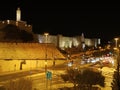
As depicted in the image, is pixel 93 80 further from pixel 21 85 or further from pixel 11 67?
pixel 11 67

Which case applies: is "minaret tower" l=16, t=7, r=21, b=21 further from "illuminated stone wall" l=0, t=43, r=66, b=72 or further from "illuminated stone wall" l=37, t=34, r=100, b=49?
"illuminated stone wall" l=0, t=43, r=66, b=72

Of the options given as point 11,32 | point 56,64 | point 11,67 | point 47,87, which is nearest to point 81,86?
point 47,87

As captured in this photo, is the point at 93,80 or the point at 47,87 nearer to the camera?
the point at 93,80

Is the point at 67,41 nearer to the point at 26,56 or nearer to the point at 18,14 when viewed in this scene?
the point at 18,14

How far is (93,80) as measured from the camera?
31.6m

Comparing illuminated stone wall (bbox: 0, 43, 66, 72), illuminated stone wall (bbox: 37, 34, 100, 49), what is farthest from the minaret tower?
illuminated stone wall (bbox: 0, 43, 66, 72)

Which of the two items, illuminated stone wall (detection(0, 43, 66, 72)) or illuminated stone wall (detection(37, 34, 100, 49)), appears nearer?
illuminated stone wall (detection(0, 43, 66, 72))

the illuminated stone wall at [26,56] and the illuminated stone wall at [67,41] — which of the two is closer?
the illuminated stone wall at [26,56]

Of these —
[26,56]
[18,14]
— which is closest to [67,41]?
[18,14]

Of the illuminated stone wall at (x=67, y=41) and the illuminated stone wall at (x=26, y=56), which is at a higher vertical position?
the illuminated stone wall at (x=67, y=41)

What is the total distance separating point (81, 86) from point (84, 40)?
311 feet

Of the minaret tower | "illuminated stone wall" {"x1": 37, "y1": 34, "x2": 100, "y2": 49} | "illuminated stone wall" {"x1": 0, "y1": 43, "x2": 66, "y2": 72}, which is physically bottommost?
"illuminated stone wall" {"x1": 0, "y1": 43, "x2": 66, "y2": 72}

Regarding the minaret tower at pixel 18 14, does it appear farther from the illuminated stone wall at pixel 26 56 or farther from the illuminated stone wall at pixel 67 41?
the illuminated stone wall at pixel 26 56

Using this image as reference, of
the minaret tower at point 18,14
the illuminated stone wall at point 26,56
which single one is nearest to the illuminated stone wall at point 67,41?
the minaret tower at point 18,14
